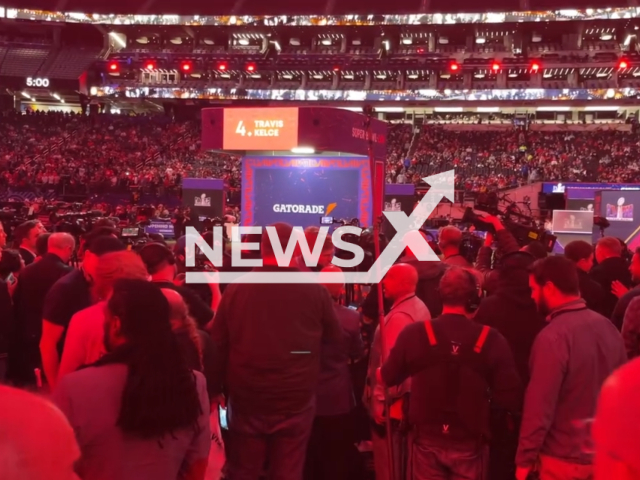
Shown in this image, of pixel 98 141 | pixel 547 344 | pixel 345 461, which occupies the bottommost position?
pixel 345 461

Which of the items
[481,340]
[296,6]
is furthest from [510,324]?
[296,6]

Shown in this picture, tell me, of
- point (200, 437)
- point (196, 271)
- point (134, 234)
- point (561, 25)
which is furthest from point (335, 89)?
point (200, 437)

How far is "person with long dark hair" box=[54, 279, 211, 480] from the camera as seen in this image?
86.0 inches

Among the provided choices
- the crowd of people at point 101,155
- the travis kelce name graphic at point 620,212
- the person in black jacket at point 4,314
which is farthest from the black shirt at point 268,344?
the crowd of people at point 101,155

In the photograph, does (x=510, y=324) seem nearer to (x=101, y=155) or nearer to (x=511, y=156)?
(x=101, y=155)

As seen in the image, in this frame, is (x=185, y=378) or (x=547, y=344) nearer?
(x=185, y=378)

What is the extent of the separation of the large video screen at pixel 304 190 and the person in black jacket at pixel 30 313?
7.45m

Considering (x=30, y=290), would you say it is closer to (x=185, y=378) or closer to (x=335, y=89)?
(x=185, y=378)

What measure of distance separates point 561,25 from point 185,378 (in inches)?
1701

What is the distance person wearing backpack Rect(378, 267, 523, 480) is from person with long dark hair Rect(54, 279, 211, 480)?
4.11 ft

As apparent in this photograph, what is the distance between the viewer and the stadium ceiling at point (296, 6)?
39.2 metres

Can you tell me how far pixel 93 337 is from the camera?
2836mm

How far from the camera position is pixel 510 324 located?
149 inches

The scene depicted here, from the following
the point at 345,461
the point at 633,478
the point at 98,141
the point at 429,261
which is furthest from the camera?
the point at 98,141
